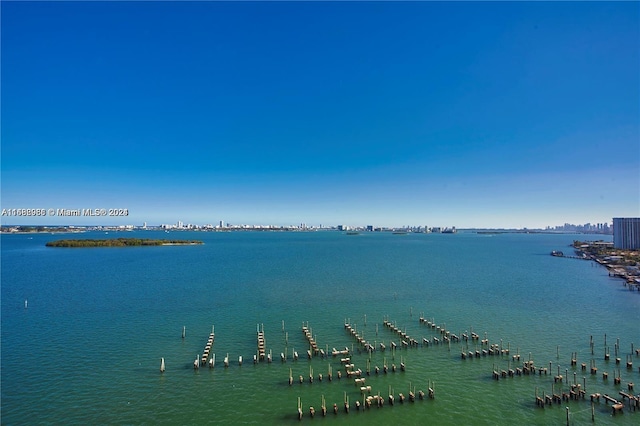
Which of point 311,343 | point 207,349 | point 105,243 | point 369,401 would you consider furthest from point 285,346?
point 105,243

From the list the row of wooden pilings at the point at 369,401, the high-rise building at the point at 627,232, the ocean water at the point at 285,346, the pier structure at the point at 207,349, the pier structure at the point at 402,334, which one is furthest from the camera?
the high-rise building at the point at 627,232

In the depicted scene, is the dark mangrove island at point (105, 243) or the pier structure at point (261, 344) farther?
the dark mangrove island at point (105, 243)

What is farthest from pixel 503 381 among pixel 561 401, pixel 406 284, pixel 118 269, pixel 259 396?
pixel 118 269

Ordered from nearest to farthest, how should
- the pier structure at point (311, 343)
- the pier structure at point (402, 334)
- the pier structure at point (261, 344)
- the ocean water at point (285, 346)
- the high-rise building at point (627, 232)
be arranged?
the ocean water at point (285, 346) → the pier structure at point (261, 344) → the pier structure at point (311, 343) → the pier structure at point (402, 334) → the high-rise building at point (627, 232)

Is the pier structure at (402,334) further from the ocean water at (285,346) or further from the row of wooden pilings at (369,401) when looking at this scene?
the row of wooden pilings at (369,401)

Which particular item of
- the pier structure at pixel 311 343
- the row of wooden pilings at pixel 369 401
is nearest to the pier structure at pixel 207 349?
the pier structure at pixel 311 343

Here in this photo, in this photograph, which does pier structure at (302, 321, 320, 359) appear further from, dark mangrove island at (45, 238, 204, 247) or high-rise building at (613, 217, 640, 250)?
dark mangrove island at (45, 238, 204, 247)

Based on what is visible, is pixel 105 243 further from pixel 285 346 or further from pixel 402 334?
pixel 402 334
